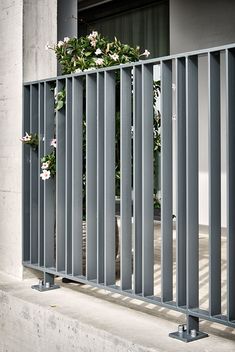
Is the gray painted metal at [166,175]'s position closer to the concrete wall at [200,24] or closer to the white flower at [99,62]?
the white flower at [99,62]

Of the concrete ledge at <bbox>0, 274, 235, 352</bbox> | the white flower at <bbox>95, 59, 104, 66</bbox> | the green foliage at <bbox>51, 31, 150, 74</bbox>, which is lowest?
the concrete ledge at <bbox>0, 274, 235, 352</bbox>

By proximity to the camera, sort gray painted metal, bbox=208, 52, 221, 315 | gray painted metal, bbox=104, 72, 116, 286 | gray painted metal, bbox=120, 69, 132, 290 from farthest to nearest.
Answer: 1. gray painted metal, bbox=104, 72, 116, 286
2. gray painted metal, bbox=120, 69, 132, 290
3. gray painted metal, bbox=208, 52, 221, 315

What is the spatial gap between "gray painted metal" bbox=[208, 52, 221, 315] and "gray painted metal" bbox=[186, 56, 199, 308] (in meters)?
0.12

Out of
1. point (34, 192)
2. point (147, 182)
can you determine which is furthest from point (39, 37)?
point (147, 182)

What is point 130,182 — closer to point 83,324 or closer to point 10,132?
point 83,324

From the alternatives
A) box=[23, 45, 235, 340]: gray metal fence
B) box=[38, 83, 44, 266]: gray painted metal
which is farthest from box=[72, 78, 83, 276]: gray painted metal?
box=[38, 83, 44, 266]: gray painted metal

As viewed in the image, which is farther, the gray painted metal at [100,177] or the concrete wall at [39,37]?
the concrete wall at [39,37]

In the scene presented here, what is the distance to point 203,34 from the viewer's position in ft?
23.2

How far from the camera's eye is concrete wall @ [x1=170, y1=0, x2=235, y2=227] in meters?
6.83

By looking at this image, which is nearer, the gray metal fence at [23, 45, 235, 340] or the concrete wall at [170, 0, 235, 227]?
the gray metal fence at [23, 45, 235, 340]

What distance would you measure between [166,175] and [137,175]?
212 millimetres

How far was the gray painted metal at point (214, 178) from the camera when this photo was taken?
2.72 meters

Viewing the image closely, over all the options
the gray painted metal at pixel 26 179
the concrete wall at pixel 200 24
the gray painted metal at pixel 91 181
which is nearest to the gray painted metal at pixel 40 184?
the gray painted metal at pixel 26 179

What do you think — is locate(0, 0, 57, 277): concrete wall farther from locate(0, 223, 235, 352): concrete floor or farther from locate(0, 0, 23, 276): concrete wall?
locate(0, 223, 235, 352): concrete floor
